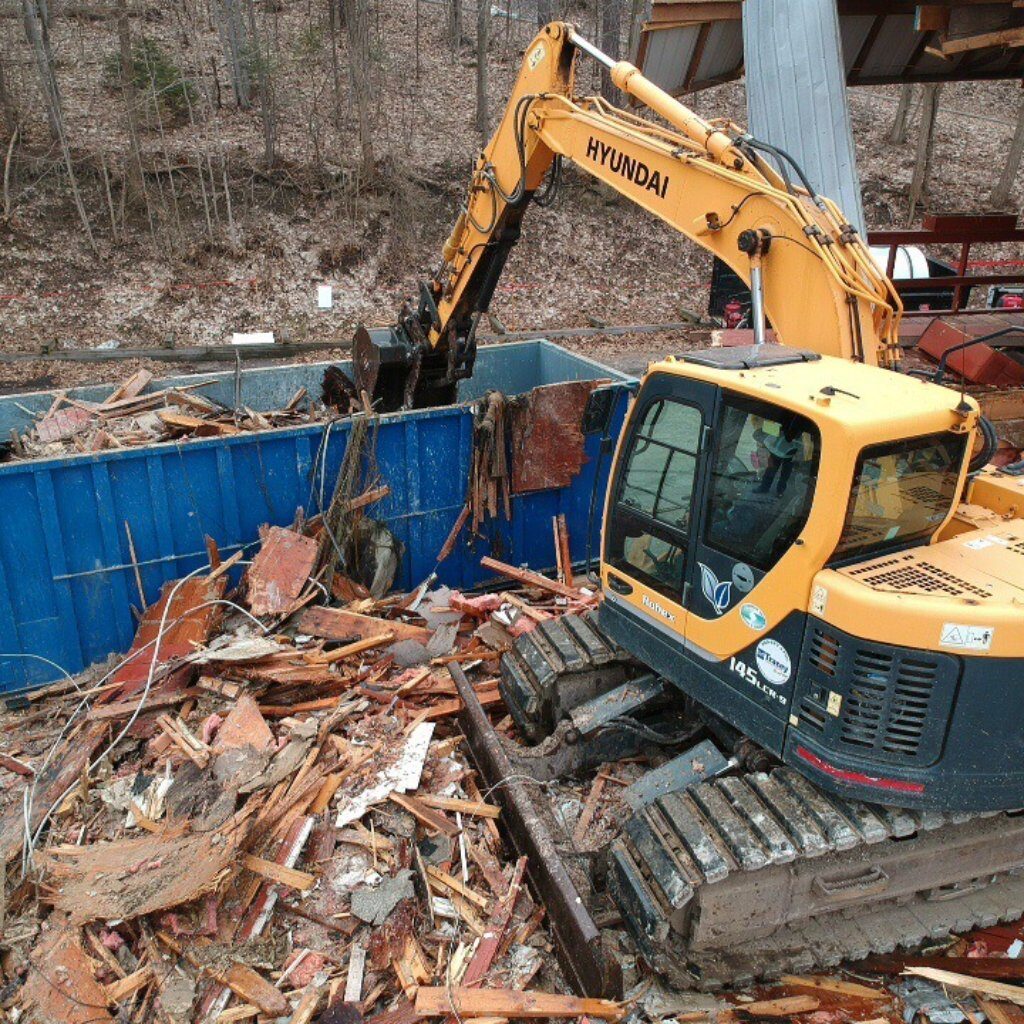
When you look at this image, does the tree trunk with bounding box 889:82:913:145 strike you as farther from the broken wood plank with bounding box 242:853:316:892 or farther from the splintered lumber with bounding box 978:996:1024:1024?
the broken wood plank with bounding box 242:853:316:892

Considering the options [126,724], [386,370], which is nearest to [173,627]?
[126,724]

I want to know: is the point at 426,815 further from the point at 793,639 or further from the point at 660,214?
the point at 660,214

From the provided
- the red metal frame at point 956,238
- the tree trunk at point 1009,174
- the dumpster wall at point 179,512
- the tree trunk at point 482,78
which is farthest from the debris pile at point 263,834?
the tree trunk at point 1009,174

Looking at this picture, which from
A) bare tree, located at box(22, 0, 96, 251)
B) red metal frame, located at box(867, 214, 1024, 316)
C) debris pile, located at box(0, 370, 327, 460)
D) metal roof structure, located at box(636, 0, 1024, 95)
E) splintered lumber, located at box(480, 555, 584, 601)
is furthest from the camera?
bare tree, located at box(22, 0, 96, 251)

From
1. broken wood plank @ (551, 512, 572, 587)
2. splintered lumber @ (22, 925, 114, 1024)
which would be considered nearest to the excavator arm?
broken wood plank @ (551, 512, 572, 587)

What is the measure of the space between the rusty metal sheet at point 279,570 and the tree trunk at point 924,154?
21.2m

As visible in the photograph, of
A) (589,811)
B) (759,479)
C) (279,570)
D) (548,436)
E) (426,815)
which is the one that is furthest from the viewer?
(548,436)

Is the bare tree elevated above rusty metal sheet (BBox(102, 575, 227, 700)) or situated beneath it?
elevated above

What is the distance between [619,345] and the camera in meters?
17.8

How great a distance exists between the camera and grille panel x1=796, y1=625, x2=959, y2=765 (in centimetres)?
409

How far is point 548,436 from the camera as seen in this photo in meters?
8.64

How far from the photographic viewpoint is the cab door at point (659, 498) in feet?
16.1

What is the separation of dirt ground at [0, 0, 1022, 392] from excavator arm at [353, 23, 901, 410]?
7.94 meters

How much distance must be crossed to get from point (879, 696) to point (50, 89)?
20.0 meters
